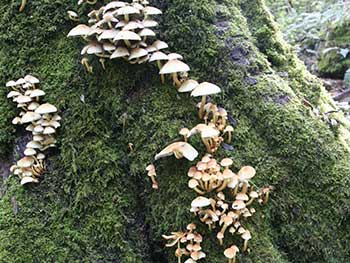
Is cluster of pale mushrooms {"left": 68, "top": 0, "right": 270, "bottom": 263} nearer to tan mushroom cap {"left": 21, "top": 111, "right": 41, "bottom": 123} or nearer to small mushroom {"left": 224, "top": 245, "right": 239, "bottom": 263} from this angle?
small mushroom {"left": 224, "top": 245, "right": 239, "bottom": 263}

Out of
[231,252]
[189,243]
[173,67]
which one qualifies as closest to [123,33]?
[173,67]

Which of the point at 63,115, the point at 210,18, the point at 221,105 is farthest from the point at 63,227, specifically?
the point at 210,18

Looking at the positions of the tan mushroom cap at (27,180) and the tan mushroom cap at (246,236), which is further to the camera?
the tan mushroom cap at (27,180)

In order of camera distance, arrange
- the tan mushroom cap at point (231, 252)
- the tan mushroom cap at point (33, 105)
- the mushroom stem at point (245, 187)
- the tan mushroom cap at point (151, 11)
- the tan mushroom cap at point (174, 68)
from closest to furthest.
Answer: the tan mushroom cap at point (231, 252)
the mushroom stem at point (245, 187)
the tan mushroom cap at point (174, 68)
the tan mushroom cap at point (151, 11)
the tan mushroom cap at point (33, 105)

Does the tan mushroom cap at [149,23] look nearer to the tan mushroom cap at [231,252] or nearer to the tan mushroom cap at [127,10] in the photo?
the tan mushroom cap at [127,10]

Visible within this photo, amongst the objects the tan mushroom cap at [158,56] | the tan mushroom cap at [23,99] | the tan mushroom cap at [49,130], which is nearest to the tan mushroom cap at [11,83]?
the tan mushroom cap at [23,99]

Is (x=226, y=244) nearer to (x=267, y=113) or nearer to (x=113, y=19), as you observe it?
(x=267, y=113)

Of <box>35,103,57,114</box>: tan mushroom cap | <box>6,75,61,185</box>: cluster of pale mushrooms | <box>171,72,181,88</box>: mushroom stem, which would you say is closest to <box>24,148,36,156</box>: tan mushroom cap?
<box>6,75,61,185</box>: cluster of pale mushrooms

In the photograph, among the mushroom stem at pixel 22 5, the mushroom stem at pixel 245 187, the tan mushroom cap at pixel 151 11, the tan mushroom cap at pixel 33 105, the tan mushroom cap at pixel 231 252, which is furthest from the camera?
the mushroom stem at pixel 22 5
